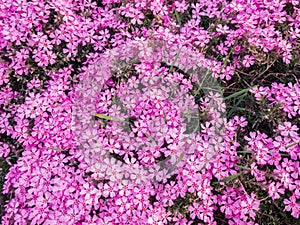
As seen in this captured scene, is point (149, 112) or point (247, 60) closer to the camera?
point (149, 112)

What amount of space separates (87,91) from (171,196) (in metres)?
1.07

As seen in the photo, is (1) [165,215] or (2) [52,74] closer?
(1) [165,215]

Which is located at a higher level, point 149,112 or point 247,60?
point 247,60

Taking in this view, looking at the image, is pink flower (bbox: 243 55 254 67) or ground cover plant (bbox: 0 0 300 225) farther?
pink flower (bbox: 243 55 254 67)

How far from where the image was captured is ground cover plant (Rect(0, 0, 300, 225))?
8.20ft

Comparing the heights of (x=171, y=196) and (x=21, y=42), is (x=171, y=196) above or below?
below

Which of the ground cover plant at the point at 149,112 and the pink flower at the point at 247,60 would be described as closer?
the ground cover plant at the point at 149,112

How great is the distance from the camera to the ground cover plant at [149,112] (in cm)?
250

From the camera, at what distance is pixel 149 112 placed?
2688mm

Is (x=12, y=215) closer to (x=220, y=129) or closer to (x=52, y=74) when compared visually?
(x=52, y=74)

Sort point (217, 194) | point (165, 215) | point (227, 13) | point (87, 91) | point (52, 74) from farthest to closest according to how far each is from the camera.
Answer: point (227, 13), point (52, 74), point (87, 91), point (217, 194), point (165, 215)

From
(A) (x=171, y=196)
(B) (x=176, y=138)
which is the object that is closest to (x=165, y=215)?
(A) (x=171, y=196)

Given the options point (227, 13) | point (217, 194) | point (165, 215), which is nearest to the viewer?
point (165, 215)

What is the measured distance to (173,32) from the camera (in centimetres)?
312
